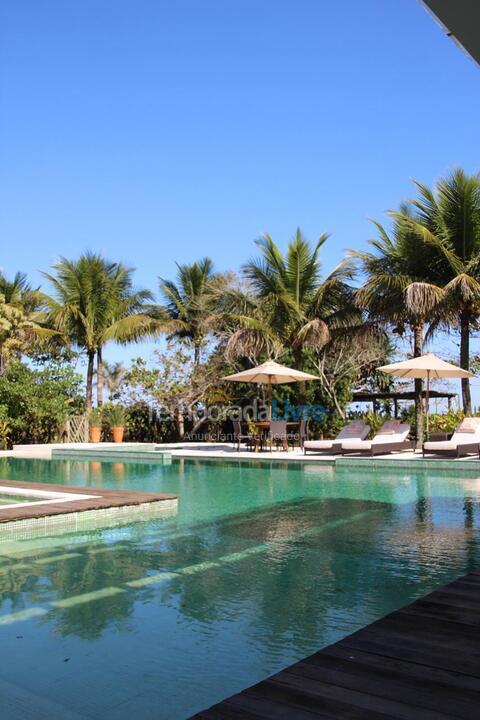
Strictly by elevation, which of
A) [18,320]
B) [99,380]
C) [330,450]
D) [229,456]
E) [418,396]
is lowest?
[229,456]

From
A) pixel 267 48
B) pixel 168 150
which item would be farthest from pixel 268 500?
pixel 168 150

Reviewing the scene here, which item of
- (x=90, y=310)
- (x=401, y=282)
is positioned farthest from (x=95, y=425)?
(x=401, y=282)

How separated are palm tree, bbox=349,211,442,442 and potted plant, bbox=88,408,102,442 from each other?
9921 millimetres

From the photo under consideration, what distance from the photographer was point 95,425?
72.8 feet

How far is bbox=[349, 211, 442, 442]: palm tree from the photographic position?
1620cm

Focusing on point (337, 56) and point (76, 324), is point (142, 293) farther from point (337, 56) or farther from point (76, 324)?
point (337, 56)

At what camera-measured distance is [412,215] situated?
18594 mm

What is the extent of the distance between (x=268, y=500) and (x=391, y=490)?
2309 millimetres

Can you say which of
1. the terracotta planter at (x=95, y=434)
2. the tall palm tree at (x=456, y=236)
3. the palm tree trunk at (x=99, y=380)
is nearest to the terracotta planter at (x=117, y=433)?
the terracotta planter at (x=95, y=434)

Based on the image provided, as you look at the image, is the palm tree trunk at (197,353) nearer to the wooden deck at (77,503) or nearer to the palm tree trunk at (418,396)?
the palm tree trunk at (418,396)

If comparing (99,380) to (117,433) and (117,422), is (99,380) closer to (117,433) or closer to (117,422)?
(117,422)

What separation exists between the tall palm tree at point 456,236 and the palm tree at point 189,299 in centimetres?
981

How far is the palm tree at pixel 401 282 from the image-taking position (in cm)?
1620

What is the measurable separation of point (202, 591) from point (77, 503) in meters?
3.52
